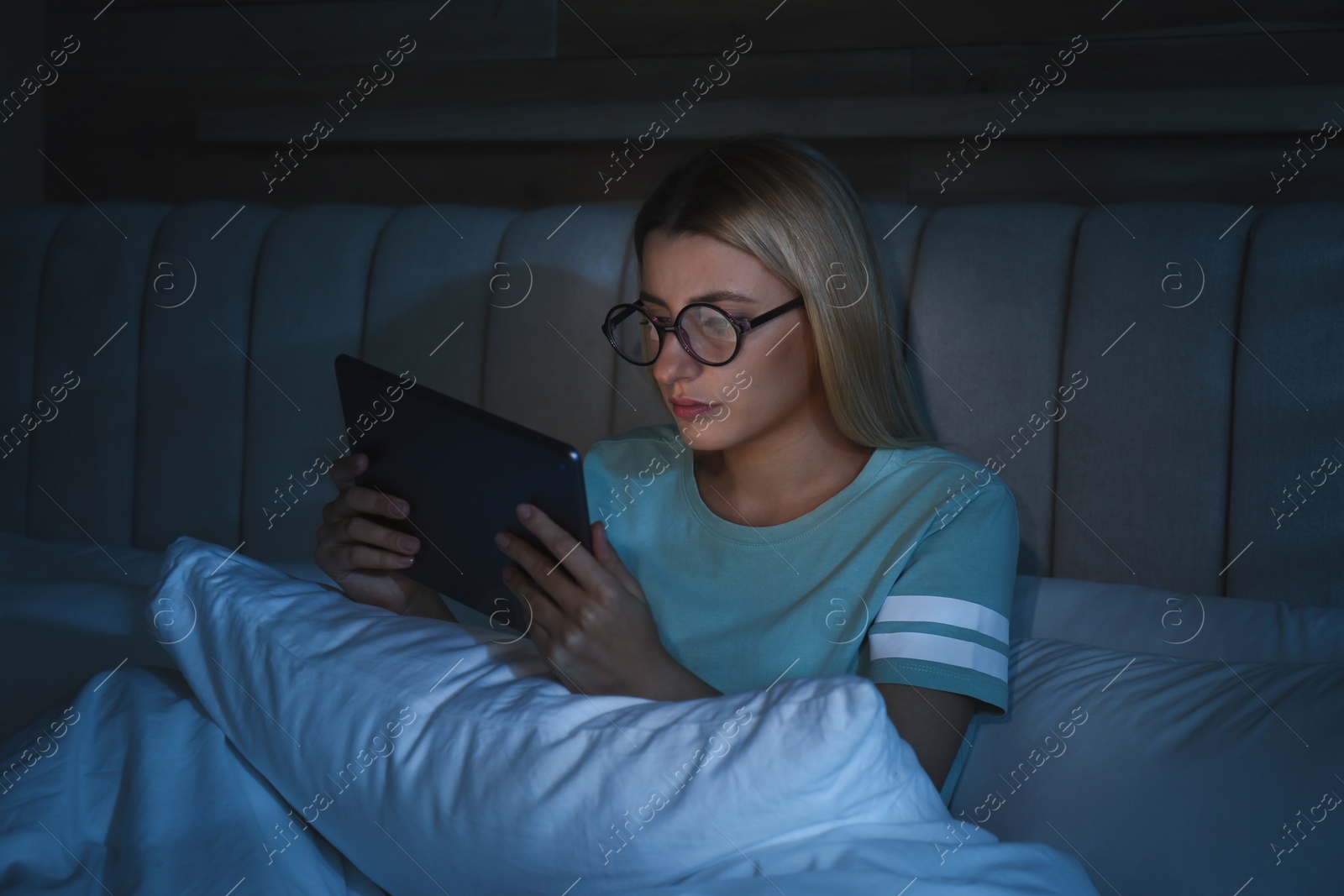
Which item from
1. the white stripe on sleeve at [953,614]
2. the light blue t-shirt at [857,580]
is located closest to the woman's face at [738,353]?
the light blue t-shirt at [857,580]

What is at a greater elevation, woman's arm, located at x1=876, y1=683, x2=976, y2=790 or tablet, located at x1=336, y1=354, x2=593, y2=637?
tablet, located at x1=336, y1=354, x2=593, y2=637

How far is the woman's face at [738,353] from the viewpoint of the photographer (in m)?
1.03

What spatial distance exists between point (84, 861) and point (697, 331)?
72 centimetres

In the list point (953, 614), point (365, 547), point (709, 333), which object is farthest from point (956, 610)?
point (365, 547)

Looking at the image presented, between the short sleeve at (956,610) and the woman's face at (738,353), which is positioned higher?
the woman's face at (738,353)

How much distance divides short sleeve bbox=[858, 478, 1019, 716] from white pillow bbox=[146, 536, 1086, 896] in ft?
0.77

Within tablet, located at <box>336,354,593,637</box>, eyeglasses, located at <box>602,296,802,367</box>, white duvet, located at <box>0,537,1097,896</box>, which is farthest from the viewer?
eyeglasses, located at <box>602,296,802,367</box>

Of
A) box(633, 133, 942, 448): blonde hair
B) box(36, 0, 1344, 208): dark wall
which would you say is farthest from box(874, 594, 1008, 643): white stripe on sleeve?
box(36, 0, 1344, 208): dark wall

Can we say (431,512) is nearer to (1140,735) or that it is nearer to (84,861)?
(84,861)

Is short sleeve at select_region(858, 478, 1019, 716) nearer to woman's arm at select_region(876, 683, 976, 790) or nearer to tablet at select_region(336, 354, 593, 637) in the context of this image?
woman's arm at select_region(876, 683, 976, 790)

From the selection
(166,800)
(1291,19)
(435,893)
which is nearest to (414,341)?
(166,800)

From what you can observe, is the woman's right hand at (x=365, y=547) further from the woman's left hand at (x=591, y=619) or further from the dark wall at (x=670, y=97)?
the dark wall at (x=670, y=97)

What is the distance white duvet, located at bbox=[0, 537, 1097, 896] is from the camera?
25.0 inches

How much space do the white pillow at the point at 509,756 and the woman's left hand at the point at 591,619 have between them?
0.03 metres
